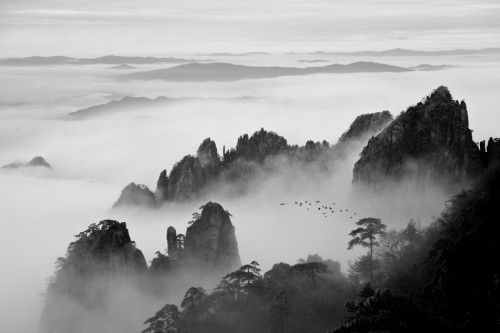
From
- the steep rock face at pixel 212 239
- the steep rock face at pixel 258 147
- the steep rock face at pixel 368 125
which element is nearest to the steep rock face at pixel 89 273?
the steep rock face at pixel 212 239

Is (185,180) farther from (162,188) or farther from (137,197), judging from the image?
(137,197)

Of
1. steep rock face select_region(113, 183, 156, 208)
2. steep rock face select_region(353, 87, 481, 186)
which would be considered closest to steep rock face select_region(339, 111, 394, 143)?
steep rock face select_region(353, 87, 481, 186)

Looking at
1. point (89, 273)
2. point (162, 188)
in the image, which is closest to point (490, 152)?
point (89, 273)

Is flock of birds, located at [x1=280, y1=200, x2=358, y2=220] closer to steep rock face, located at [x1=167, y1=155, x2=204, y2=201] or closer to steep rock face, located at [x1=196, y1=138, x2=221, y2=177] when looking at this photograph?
steep rock face, located at [x1=196, y1=138, x2=221, y2=177]

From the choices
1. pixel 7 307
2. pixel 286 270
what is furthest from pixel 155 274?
pixel 7 307

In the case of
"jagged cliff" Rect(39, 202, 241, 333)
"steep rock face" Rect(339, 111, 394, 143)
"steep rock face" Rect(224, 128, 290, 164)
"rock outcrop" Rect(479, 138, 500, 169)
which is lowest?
"jagged cliff" Rect(39, 202, 241, 333)
